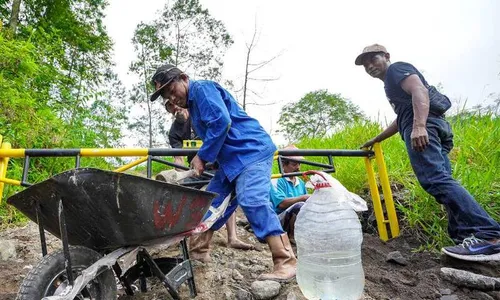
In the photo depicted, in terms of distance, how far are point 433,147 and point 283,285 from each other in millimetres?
1548

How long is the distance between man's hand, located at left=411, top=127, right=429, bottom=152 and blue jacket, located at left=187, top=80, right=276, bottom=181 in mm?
1093

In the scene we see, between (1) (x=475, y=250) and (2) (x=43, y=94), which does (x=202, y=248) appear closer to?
(1) (x=475, y=250)

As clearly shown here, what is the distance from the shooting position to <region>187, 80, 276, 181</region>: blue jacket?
208 centimetres

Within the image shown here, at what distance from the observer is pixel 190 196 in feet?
5.41

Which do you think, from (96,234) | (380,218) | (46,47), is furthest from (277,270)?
(46,47)

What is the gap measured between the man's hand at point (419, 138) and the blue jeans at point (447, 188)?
2.4 inches

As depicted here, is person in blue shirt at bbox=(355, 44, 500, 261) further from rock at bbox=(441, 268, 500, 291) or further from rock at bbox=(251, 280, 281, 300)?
rock at bbox=(251, 280, 281, 300)

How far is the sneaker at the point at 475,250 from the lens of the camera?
2.37 metres

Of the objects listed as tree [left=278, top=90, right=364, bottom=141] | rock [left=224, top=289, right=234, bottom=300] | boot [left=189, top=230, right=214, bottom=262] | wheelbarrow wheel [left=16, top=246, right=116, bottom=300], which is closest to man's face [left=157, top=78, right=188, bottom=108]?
boot [left=189, top=230, right=214, bottom=262]

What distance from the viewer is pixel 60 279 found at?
149 cm

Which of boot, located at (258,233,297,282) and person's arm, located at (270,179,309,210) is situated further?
person's arm, located at (270,179,309,210)

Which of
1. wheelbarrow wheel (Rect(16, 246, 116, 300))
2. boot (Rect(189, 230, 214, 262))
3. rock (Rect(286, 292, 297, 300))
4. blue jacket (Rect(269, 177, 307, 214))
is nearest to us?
wheelbarrow wheel (Rect(16, 246, 116, 300))

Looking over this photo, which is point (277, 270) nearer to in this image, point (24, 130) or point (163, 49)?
point (24, 130)

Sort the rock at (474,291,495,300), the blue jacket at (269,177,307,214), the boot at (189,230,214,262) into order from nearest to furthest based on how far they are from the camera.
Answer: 1. the rock at (474,291,495,300)
2. the boot at (189,230,214,262)
3. the blue jacket at (269,177,307,214)
